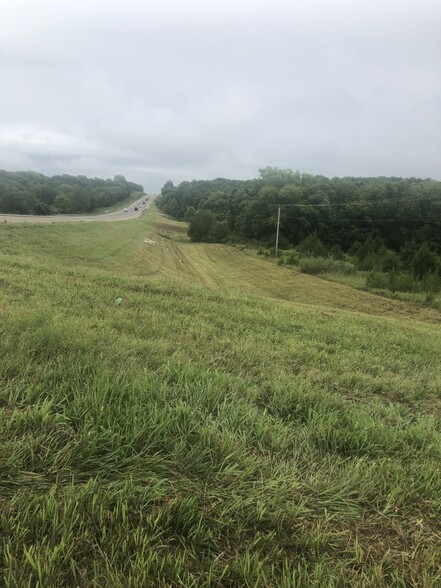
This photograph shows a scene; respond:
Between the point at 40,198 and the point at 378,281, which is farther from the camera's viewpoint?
the point at 40,198

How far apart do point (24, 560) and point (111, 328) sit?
3692 millimetres

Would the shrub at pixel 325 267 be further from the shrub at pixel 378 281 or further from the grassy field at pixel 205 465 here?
the grassy field at pixel 205 465

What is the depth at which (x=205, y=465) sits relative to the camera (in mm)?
2389

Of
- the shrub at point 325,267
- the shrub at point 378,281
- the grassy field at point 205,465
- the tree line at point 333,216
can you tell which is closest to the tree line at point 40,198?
the tree line at point 333,216

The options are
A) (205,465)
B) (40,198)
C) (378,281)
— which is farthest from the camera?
(40,198)

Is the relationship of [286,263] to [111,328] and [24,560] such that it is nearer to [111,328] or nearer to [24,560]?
[111,328]

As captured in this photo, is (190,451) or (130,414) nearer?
(190,451)

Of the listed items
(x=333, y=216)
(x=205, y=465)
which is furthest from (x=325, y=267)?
(x=205, y=465)

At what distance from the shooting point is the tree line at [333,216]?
6431 cm

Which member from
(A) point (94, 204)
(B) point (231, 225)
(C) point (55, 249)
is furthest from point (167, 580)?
(A) point (94, 204)

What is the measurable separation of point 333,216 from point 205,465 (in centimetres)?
7736

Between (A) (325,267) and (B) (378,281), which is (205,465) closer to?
(B) (378,281)

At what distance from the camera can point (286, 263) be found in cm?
4650

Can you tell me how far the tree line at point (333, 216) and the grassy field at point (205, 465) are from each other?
49.1 m
